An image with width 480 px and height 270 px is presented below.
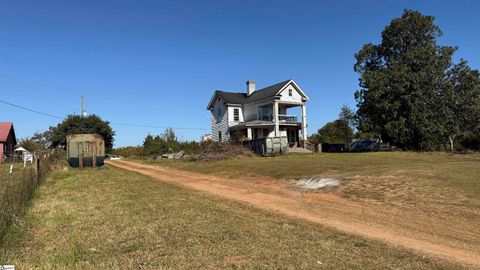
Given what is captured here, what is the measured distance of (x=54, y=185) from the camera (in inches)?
636

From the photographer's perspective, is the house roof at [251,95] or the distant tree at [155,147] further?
the distant tree at [155,147]

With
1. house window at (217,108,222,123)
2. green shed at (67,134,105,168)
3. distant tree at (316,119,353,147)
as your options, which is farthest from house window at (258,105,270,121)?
green shed at (67,134,105,168)

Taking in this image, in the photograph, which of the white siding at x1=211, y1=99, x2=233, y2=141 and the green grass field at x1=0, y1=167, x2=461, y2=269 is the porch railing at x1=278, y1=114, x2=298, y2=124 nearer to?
the white siding at x1=211, y1=99, x2=233, y2=141

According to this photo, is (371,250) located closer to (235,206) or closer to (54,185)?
(235,206)

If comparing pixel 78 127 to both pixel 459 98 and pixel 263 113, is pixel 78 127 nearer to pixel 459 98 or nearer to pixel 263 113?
pixel 263 113

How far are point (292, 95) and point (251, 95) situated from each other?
19.9 feet

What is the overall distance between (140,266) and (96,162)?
914 inches

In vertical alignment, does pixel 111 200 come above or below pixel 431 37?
below

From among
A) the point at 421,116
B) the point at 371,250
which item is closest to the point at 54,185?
the point at 371,250

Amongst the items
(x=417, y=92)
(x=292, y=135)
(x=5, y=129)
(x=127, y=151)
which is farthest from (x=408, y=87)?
(x=5, y=129)

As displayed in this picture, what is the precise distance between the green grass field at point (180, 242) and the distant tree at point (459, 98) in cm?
3559

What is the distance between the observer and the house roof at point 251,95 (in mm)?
44594

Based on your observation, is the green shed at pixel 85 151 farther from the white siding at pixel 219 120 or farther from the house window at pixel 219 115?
the house window at pixel 219 115

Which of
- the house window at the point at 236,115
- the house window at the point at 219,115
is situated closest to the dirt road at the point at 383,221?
the house window at the point at 236,115
